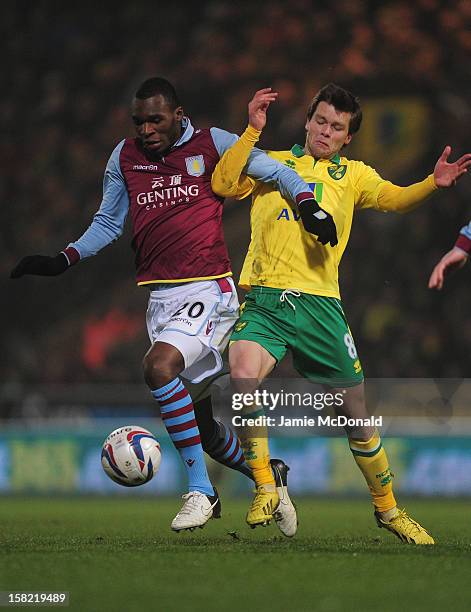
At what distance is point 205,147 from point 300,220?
57 centimetres

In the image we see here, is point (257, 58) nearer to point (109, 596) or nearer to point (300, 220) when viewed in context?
point (300, 220)

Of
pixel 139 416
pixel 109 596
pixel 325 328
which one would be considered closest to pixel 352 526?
pixel 325 328

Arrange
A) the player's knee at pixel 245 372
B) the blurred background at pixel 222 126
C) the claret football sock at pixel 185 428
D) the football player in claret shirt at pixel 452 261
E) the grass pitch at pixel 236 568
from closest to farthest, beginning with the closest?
the grass pitch at pixel 236 568
the football player in claret shirt at pixel 452 261
the player's knee at pixel 245 372
the claret football sock at pixel 185 428
the blurred background at pixel 222 126

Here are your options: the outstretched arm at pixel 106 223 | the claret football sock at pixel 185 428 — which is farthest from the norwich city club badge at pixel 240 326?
the outstretched arm at pixel 106 223

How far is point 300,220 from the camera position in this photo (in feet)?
16.1

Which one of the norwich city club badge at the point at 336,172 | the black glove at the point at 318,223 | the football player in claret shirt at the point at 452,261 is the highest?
the norwich city club badge at the point at 336,172

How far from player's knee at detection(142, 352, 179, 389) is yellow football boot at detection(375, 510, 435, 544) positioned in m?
1.13

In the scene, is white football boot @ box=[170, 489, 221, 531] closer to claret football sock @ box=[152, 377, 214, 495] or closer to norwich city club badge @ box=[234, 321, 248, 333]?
claret football sock @ box=[152, 377, 214, 495]

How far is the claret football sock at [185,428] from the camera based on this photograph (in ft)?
15.4

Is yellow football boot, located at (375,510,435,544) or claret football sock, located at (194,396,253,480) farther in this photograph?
claret football sock, located at (194,396,253,480)

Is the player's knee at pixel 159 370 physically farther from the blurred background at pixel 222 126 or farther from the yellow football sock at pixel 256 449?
the blurred background at pixel 222 126

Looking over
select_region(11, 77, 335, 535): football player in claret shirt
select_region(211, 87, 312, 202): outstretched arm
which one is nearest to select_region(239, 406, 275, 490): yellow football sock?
select_region(11, 77, 335, 535): football player in claret shirt

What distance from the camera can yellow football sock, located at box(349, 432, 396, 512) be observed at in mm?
4898

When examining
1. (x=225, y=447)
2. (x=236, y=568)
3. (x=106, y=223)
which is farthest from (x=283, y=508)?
(x=106, y=223)
